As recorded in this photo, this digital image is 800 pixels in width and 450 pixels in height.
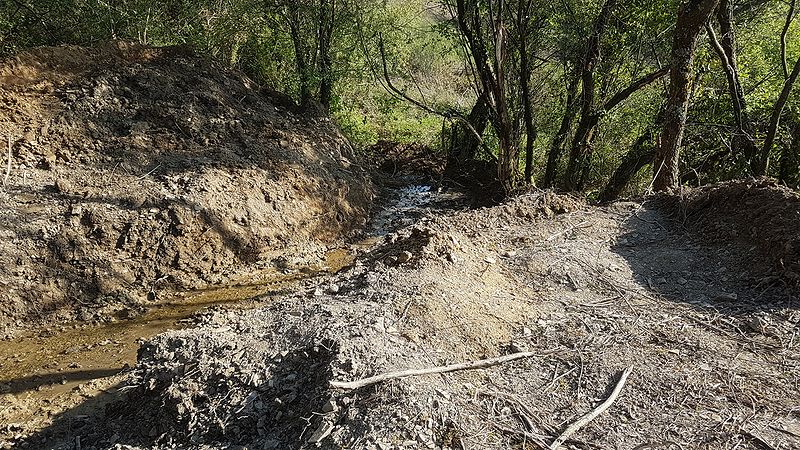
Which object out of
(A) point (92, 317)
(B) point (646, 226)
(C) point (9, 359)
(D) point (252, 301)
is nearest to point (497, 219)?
(B) point (646, 226)

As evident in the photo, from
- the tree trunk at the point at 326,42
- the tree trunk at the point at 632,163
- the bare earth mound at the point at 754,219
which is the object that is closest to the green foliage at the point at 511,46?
the tree trunk at the point at 326,42

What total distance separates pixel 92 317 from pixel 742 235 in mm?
6592

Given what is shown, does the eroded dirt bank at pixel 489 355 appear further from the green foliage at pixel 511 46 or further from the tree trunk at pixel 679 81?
the green foliage at pixel 511 46

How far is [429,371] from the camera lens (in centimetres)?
305

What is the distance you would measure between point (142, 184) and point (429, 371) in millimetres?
5462

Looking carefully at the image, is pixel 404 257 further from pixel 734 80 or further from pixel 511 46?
pixel 734 80

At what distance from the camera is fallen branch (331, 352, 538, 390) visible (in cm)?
287

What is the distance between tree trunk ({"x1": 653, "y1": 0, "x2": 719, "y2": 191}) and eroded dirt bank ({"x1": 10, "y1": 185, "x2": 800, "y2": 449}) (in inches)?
63.0

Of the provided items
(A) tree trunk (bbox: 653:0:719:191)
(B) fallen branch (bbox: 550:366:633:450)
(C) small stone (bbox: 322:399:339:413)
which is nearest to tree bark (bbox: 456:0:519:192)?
(A) tree trunk (bbox: 653:0:719:191)

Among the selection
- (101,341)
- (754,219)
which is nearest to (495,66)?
(754,219)

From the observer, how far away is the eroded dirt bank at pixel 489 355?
2.79m

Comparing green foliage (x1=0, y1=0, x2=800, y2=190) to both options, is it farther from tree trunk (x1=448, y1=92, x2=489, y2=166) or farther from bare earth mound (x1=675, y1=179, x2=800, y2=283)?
bare earth mound (x1=675, y1=179, x2=800, y2=283)

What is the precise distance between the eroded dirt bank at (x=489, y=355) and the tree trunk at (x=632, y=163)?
4050 mm

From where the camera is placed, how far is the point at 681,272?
15.1 ft
